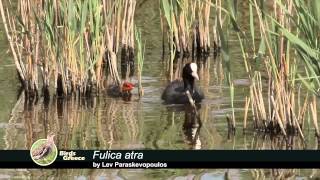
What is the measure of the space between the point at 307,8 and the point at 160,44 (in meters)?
6.46

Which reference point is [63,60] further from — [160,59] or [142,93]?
[160,59]

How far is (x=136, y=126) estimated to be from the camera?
368 inches

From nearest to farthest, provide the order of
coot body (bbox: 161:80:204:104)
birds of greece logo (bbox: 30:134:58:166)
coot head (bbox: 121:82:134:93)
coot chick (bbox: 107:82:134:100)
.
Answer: birds of greece logo (bbox: 30:134:58:166) < coot body (bbox: 161:80:204:104) < coot chick (bbox: 107:82:134:100) < coot head (bbox: 121:82:134:93)

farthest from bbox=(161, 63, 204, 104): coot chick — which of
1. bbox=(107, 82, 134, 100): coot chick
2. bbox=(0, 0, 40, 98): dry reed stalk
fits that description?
bbox=(0, 0, 40, 98): dry reed stalk

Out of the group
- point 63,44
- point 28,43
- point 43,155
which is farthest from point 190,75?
point 43,155

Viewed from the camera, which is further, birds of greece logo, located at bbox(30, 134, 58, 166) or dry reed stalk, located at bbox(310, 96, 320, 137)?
dry reed stalk, located at bbox(310, 96, 320, 137)

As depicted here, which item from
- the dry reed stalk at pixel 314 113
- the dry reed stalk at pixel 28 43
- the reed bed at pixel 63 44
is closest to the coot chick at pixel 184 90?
the reed bed at pixel 63 44

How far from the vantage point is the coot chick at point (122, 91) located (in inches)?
428

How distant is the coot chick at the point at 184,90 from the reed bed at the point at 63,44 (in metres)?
0.62

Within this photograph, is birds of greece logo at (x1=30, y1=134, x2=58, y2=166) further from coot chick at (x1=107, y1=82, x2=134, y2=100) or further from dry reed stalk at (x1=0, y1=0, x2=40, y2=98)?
coot chick at (x1=107, y1=82, x2=134, y2=100)

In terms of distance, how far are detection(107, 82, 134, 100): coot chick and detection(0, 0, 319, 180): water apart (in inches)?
3.8

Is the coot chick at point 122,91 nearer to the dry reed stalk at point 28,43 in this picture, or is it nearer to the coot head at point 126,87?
the coot head at point 126,87

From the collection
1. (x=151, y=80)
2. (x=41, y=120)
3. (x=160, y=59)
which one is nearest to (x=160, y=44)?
(x=160, y=59)

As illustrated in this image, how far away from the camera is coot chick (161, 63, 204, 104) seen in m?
10.7
